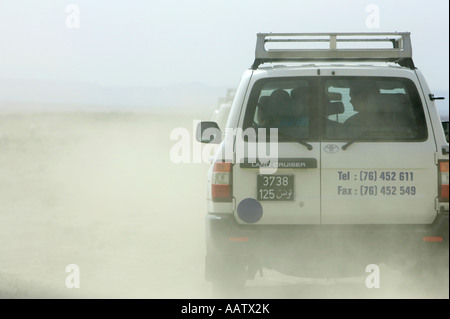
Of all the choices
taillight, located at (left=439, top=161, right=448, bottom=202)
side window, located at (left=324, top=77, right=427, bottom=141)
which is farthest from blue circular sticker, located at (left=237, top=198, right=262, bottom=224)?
taillight, located at (left=439, top=161, right=448, bottom=202)

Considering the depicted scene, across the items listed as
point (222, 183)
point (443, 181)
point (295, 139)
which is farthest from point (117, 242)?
point (443, 181)

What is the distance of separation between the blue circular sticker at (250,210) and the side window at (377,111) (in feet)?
2.57

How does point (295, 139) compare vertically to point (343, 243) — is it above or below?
above

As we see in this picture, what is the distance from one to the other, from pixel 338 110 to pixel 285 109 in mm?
466

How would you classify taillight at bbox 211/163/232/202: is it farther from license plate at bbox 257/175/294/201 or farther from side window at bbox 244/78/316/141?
side window at bbox 244/78/316/141

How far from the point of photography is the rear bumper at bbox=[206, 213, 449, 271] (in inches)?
281

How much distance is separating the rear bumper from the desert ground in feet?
1.16

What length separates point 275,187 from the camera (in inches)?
285

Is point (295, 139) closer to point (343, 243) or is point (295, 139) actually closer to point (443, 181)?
point (343, 243)
